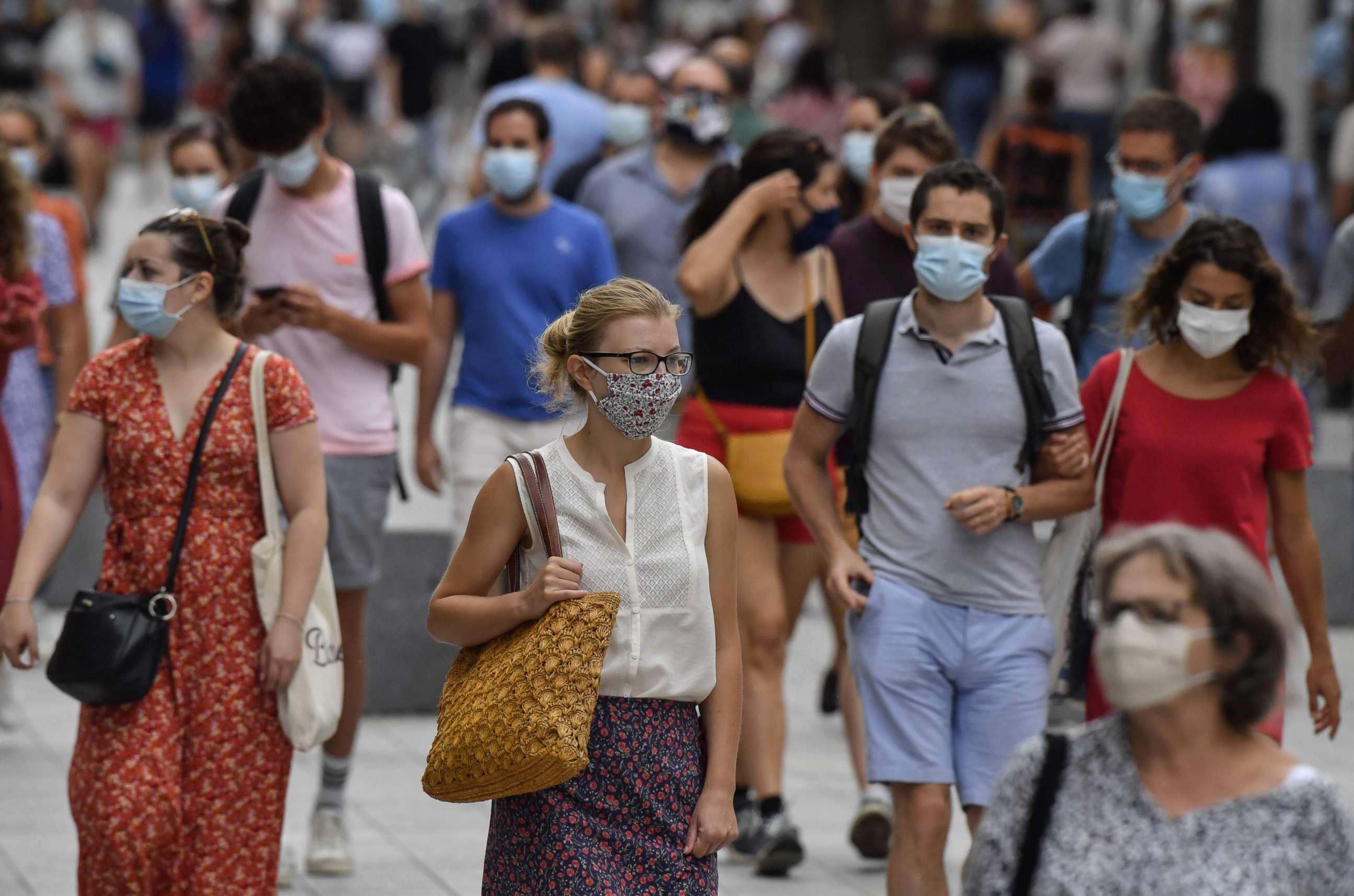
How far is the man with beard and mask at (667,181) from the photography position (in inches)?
315

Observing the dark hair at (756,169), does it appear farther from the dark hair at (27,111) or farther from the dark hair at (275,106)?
the dark hair at (27,111)

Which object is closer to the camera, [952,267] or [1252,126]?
[952,267]

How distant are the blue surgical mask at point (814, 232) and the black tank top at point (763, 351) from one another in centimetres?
16

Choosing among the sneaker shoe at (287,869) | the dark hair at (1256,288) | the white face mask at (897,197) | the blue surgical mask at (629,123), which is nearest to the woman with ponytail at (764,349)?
the white face mask at (897,197)

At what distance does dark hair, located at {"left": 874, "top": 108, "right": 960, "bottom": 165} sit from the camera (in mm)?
6402

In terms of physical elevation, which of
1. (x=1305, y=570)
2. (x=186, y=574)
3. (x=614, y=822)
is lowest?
(x=614, y=822)

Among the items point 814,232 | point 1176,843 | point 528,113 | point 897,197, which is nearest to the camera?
point 1176,843

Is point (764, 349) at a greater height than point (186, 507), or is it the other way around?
point (764, 349)

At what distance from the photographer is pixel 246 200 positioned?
634 cm

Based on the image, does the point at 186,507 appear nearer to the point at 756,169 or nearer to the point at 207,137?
the point at 756,169

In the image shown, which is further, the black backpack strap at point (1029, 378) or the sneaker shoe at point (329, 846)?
the sneaker shoe at point (329, 846)

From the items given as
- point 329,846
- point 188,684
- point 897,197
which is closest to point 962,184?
point 897,197

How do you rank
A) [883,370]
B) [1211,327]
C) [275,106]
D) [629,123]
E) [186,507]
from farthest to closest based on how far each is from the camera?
[629,123]
[275,106]
[883,370]
[1211,327]
[186,507]

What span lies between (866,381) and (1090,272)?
5.07 ft
